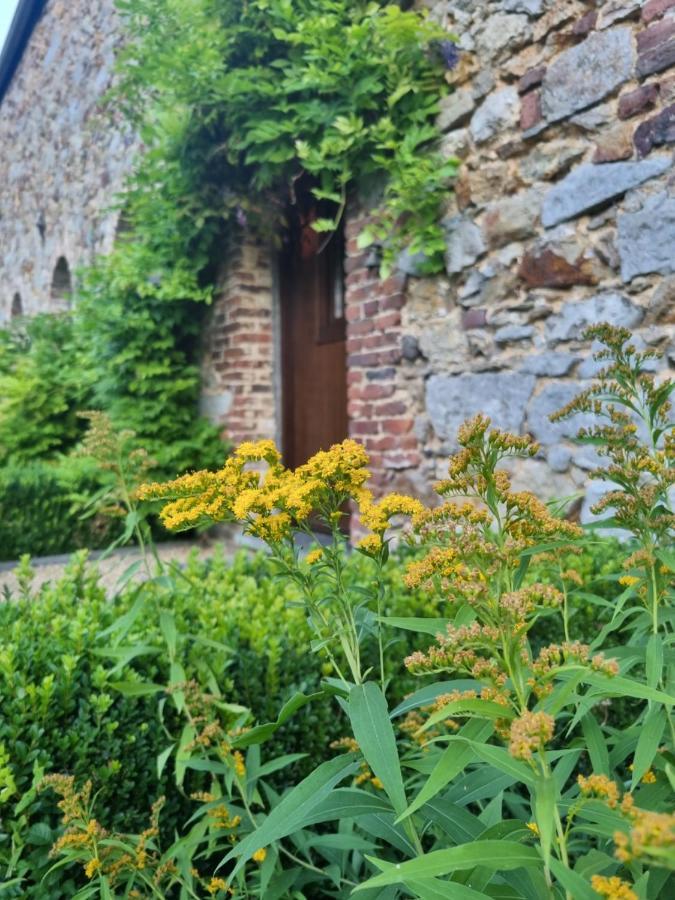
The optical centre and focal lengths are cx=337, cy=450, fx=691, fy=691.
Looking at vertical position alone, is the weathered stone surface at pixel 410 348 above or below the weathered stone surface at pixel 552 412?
above

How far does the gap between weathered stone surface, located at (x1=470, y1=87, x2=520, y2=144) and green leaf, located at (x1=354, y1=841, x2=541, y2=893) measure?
10.3 ft

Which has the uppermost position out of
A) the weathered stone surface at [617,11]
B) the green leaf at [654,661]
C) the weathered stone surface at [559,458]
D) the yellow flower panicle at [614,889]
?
Result: the weathered stone surface at [617,11]

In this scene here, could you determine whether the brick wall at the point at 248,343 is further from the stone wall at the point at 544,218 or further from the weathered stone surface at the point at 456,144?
the weathered stone surface at the point at 456,144

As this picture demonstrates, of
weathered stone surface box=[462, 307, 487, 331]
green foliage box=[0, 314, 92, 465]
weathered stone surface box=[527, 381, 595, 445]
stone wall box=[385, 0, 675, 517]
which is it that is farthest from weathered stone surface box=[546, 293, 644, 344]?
green foliage box=[0, 314, 92, 465]

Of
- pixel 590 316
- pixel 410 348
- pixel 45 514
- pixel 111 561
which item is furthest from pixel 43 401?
pixel 590 316

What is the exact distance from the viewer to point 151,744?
62.7 inches

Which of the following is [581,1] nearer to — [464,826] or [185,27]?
[185,27]

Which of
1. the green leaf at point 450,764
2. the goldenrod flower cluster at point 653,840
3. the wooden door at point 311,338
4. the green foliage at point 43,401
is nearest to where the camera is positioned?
the goldenrod flower cluster at point 653,840

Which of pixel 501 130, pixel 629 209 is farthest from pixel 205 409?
pixel 629 209

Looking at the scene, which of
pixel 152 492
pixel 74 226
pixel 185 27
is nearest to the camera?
pixel 152 492

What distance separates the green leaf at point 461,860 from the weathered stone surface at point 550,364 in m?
2.46

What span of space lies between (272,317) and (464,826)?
450 centimetres

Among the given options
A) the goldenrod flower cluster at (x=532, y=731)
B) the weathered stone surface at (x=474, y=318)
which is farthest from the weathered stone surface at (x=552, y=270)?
the goldenrod flower cluster at (x=532, y=731)

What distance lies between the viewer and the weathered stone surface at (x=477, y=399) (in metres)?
Answer: 3.13
